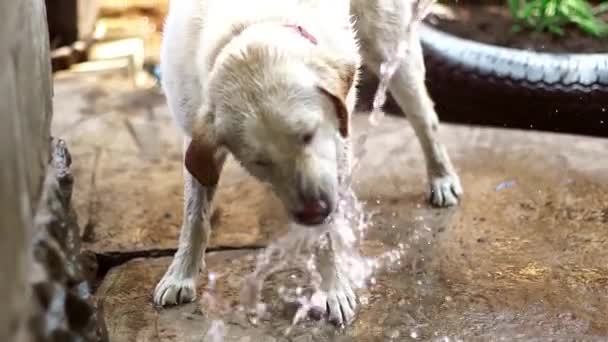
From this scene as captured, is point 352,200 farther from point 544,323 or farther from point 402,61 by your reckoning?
point 544,323

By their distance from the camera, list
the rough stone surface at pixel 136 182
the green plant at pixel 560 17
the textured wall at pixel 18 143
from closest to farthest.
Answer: the textured wall at pixel 18 143, the rough stone surface at pixel 136 182, the green plant at pixel 560 17

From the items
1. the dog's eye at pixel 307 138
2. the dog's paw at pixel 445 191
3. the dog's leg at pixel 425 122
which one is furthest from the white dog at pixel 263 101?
the dog's paw at pixel 445 191

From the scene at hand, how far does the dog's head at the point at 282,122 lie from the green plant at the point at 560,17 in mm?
2793

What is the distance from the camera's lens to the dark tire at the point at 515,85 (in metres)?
4.02

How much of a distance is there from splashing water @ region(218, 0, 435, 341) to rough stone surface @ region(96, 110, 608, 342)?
43 mm

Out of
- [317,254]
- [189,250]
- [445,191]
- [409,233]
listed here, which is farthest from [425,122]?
[189,250]

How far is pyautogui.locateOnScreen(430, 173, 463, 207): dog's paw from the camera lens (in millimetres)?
Answer: 3582

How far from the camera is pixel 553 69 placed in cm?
409

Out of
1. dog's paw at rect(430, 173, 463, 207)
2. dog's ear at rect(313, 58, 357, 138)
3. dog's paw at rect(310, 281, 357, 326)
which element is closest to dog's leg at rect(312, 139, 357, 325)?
dog's paw at rect(310, 281, 357, 326)

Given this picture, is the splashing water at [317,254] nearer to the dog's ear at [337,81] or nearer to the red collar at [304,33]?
the dog's ear at [337,81]

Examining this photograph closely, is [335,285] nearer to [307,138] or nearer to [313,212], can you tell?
[313,212]

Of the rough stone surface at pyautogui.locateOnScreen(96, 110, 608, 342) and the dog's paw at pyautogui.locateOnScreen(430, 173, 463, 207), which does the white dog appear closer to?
the rough stone surface at pyautogui.locateOnScreen(96, 110, 608, 342)

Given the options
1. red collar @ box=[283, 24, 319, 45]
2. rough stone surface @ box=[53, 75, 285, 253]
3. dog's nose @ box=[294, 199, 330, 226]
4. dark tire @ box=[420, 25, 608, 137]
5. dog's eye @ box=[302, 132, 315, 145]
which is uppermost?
red collar @ box=[283, 24, 319, 45]

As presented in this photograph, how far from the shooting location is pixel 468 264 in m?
3.07
